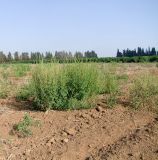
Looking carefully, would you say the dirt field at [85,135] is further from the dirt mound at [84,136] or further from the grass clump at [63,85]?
the grass clump at [63,85]

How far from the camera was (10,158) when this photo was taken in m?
6.23

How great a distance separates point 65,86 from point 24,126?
1294mm

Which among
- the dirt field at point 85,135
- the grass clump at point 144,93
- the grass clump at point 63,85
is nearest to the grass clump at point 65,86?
the grass clump at point 63,85

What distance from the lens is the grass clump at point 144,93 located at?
298 inches

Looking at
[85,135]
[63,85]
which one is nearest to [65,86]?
[63,85]

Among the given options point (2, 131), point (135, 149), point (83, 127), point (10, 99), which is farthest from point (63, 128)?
point (10, 99)

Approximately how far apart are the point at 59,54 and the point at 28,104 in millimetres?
1364

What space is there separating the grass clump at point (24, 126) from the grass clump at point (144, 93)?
186cm

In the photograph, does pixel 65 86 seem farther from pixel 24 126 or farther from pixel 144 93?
pixel 144 93

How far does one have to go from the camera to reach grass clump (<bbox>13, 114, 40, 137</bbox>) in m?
6.88

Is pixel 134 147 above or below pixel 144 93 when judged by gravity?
below

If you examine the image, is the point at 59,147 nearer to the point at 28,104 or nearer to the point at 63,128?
the point at 63,128

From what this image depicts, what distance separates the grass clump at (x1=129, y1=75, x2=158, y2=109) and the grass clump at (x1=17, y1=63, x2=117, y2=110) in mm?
576

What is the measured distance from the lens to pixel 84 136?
6.57m
